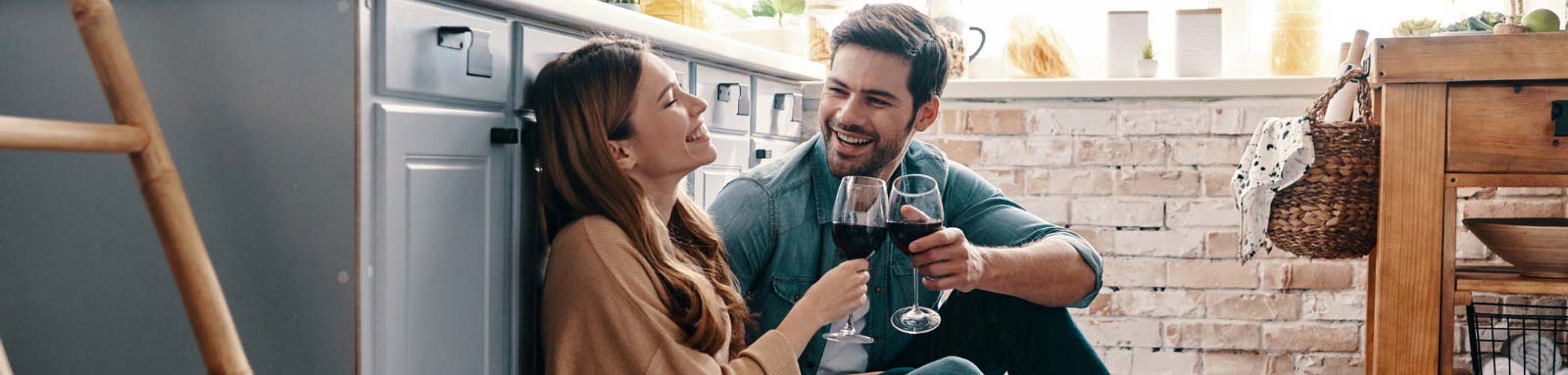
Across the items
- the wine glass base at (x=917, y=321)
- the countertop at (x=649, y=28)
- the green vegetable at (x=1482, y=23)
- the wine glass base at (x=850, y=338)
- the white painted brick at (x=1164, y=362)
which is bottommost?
the white painted brick at (x=1164, y=362)

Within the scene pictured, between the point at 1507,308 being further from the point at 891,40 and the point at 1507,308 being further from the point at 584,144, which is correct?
the point at 584,144

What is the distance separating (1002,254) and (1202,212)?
108cm

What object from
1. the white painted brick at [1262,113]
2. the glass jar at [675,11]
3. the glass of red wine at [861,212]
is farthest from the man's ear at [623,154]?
the white painted brick at [1262,113]

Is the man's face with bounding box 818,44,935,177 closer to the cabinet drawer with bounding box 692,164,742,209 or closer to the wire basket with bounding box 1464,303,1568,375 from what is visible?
the cabinet drawer with bounding box 692,164,742,209

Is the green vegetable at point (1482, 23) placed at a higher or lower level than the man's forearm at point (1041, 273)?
higher

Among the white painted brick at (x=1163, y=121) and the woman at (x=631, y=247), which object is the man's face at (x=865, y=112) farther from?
the white painted brick at (x=1163, y=121)

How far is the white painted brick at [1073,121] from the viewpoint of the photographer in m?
2.49

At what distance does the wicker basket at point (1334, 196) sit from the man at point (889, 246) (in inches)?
16.3

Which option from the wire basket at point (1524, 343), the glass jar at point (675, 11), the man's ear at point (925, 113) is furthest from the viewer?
the wire basket at point (1524, 343)

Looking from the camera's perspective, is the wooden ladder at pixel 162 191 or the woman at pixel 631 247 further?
the woman at pixel 631 247

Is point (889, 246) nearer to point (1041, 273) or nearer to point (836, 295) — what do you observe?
point (1041, 273)

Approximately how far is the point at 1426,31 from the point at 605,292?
5.51 ft

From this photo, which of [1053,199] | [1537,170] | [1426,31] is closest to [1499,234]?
[1537,170]

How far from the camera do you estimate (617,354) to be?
114cm
